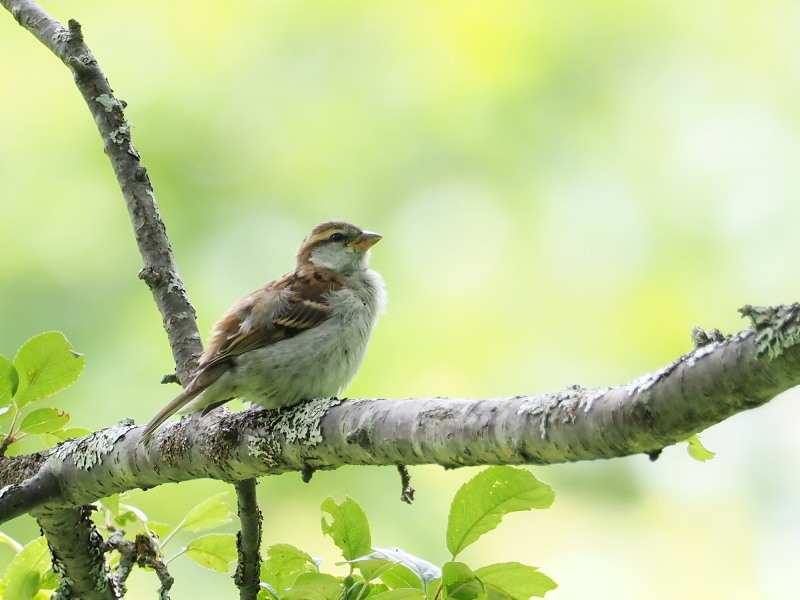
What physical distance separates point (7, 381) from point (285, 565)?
3.68 ft

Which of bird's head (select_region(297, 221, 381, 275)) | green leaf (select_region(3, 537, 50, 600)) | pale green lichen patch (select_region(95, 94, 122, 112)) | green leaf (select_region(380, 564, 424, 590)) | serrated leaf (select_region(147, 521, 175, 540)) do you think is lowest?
green leaf (select_region(3, 537, 50, 600))

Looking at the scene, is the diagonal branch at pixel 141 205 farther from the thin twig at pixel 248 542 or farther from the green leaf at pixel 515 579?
the green leaf at pixel 515 579

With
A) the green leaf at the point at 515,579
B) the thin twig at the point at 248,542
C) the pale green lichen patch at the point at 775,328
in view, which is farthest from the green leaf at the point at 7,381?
the pale green lichen patch at the point at 775,328

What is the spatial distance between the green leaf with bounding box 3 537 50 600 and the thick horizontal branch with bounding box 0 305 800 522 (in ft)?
0.37

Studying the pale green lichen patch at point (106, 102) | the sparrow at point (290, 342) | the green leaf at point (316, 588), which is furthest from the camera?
the pale green lichen patch at point (106, 102)

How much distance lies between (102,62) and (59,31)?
3498 millimetres

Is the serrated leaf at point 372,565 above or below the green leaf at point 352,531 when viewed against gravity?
below

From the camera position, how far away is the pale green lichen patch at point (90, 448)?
266 cm

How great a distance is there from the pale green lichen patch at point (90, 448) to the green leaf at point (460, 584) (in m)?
1.36

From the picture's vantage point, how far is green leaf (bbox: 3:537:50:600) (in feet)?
7.98

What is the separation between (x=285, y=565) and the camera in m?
2.05

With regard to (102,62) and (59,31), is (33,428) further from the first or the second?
(102,62)

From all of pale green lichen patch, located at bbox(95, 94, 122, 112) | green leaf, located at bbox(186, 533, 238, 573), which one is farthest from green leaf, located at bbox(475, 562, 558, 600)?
pale green lichen patch, located at bbox(95, 94, 122, 112)

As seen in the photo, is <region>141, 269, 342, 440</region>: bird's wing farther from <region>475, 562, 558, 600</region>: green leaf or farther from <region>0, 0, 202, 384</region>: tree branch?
<region>475, 562, 558, 600</region>: green leaf
